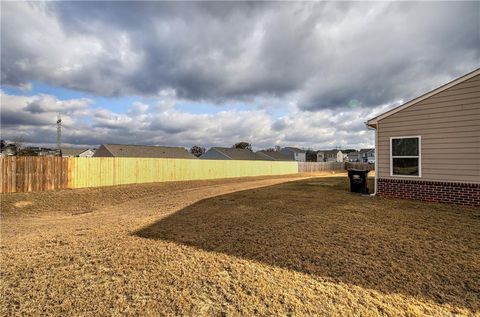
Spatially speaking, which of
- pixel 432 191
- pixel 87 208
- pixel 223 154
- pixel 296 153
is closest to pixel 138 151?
pixel 223 154

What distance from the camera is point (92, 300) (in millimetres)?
2854

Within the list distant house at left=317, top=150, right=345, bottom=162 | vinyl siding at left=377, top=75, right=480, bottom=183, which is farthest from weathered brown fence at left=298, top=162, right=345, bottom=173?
distant house at left=317, top=150, right=345, bottom=162

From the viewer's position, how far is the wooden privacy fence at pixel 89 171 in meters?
11.7

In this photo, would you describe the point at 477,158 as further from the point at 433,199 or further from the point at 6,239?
the point at 6,239

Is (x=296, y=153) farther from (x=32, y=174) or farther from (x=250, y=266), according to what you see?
(x=250, y=266)

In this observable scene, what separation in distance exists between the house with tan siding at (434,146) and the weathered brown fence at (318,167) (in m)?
27.7

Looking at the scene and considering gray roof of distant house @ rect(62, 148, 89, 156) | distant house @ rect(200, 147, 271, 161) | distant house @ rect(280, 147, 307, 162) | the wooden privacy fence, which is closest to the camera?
the wooden privacy fence

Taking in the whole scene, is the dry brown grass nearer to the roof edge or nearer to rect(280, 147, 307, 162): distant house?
the roof edge

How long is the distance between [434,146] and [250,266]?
7647 mm

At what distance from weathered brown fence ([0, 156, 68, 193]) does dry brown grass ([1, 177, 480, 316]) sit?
6.27 m

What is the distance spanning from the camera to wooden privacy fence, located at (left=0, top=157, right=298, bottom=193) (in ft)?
38.3

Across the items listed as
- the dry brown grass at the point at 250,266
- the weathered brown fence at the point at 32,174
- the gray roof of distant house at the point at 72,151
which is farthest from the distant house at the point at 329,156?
the dry brown grass at the point at 250,266

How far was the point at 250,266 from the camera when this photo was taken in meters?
3.65

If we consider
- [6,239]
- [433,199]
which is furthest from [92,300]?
[433,199]
